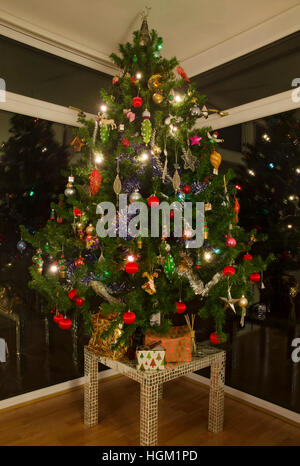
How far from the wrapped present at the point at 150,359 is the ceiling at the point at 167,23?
213 cm

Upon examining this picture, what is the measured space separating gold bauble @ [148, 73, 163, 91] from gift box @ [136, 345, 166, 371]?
4.99 ft

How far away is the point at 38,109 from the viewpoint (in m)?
2.46

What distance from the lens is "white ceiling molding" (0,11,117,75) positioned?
230 cm

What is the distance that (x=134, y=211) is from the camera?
1.87 metres

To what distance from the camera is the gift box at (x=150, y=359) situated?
72.7 inches

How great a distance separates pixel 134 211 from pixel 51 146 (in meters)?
1.10

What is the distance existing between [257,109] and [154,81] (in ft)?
2.78

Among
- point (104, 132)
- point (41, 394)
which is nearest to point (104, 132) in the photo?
point (104, 132)

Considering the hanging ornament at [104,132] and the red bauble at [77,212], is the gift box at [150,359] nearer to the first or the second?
the red bauble at [77,212]

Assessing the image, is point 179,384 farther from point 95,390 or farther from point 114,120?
point 114,120

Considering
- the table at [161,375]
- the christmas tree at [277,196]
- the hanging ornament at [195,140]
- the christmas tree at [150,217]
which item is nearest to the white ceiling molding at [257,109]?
the christmas tree at [277,196]

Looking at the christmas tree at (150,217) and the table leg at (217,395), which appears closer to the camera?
the christmas tree at (150,217)

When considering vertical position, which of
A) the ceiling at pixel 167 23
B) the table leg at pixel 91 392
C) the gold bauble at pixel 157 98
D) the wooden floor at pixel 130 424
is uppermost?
the ceiling at pixel 167 23

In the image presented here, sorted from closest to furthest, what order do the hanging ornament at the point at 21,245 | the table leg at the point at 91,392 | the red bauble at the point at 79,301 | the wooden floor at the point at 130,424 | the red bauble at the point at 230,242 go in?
1. the red bauble at the point at 230,242
2. the red bauble at the point at 79,301
3. the wooden floor at the point at 130,424
4. the table leg at the point at 91,392
5. the hanging ornament at the point at 21,245
